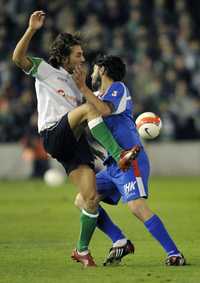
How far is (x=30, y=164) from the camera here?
2602 cm

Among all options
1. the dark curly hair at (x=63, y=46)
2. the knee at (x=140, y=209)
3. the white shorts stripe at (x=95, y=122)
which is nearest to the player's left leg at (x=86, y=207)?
the knee at (x=140, y=209)

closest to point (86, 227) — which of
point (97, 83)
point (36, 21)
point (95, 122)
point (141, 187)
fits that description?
point (141, 187)

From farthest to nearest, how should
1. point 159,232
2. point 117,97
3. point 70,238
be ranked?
point 70,238 → point 117,97 → point 159,232

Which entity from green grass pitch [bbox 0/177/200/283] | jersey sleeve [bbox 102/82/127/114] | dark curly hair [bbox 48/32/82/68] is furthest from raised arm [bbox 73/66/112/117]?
green grass pitch [bbox 0/177/200/283]

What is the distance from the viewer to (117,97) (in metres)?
9.84

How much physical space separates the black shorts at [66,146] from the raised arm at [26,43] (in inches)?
25.1

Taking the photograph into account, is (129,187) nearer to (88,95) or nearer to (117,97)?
(117,97)

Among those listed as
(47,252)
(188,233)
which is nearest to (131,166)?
(47,252)

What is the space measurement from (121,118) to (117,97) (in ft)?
0.99

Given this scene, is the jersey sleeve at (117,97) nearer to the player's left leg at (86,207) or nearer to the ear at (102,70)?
the ear at (102,70)

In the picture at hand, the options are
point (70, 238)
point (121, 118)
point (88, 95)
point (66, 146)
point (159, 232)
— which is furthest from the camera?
point (70, 238)

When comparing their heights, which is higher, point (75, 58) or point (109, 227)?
point (75, 58)

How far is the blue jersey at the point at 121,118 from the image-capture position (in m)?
9.84

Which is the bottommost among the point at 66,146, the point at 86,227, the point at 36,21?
the point at 86,227
